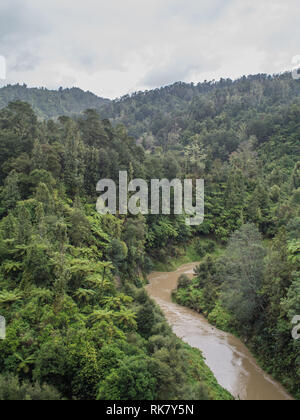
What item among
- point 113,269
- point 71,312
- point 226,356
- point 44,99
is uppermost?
point 44,99

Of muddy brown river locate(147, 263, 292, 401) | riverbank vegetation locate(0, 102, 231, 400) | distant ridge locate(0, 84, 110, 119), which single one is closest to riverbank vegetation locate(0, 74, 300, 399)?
riverbank vegetation locate(0, 102, 231, 400)

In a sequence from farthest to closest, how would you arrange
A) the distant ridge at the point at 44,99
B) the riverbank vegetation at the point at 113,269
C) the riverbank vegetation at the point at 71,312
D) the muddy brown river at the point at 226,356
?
the distant ridge at the point at 44,99 → the muddy brown river at the point at 226,356 → the riverbank vegetation at the point at 113,269 → the riverbank vegetation at the point at 71,312

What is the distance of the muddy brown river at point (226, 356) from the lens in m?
16.0

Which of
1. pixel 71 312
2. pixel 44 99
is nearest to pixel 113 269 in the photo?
pixel 71 312

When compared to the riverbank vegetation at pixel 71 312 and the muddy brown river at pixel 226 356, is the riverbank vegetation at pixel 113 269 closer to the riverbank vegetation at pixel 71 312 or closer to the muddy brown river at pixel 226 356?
the riverbank vegetation at pixel 71 312

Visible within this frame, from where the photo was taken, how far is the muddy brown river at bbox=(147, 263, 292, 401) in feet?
52.5

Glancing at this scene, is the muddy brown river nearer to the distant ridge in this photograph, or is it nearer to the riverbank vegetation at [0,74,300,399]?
the riverbank vegetation at [0,74,300,399]

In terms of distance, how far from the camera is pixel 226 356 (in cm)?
1945

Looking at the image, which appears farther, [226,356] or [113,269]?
[113,269]

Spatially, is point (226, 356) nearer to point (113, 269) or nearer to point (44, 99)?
point (113, 269)

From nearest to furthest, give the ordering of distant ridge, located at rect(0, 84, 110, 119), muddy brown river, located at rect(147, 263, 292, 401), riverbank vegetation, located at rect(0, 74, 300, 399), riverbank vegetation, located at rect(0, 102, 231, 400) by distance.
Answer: riverbank vegetation, located at rect(0, 102, 231, 400), riverbank vegetation, located at rect(0, 74, 300, 399), muddy brown river, located at rect(147, 263, 292, 401), distant ridge, located at rect(0, 84, 110, 119)

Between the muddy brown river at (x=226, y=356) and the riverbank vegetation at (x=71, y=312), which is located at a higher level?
the riverbank vegetation at (x=71, y=312)

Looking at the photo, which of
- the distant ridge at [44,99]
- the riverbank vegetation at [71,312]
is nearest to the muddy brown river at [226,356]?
the riverbank vegetation at [71,312]
